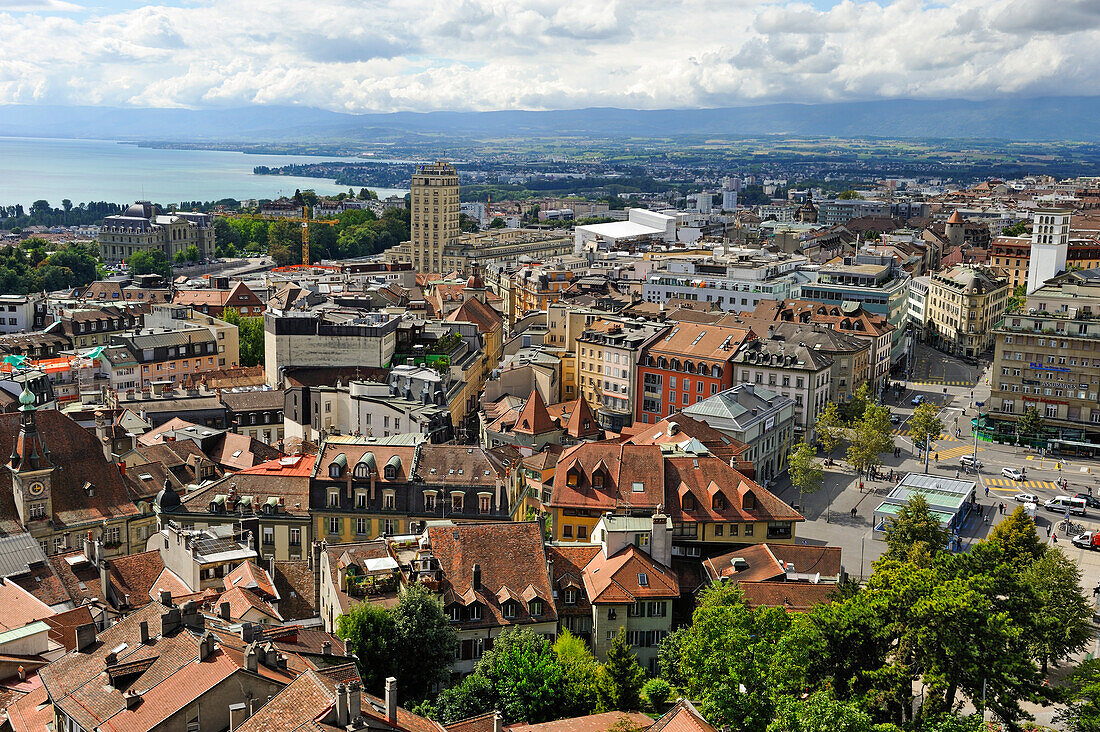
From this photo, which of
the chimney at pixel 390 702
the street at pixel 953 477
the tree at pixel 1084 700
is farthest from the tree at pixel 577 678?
the street at pixel 953 477

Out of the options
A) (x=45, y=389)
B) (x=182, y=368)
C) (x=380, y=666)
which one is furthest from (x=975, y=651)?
(x=182, y=368)

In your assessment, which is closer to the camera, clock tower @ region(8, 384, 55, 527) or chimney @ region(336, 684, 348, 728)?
chimney @ region(336, 684, 348, 728)

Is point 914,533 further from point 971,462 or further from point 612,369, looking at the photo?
point 612,369

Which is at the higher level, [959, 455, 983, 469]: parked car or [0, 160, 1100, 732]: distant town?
[0, 160, 1100, 732]: distant town

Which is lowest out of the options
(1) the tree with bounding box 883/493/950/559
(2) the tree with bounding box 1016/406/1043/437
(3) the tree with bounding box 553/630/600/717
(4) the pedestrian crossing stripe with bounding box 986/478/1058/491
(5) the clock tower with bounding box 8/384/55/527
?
(4) the pedestrian crossing stripe with bounding box 986/478/1058/491

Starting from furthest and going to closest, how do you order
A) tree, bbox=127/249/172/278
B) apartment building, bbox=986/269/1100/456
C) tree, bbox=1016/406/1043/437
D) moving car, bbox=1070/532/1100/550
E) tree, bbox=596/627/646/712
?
tree, bbox=127/249/172/278
apartment building, bbox=986/269/1100/456
tree, bbox=1016/406/1043/437
moving car, bbox=1070/532/1100/550
tree, bbox=596/627/646/712

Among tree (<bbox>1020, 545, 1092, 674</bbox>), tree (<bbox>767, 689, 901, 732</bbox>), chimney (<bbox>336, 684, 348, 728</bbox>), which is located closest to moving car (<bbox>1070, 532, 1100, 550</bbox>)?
tree (<bbox>1020, 545, 1092, 674</bbox>)

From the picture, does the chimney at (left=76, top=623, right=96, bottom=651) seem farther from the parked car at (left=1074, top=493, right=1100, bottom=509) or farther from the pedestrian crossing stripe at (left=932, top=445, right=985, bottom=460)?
the pedestrian crossing stripe at (left=932, top=445, right=985, bottom=460)
